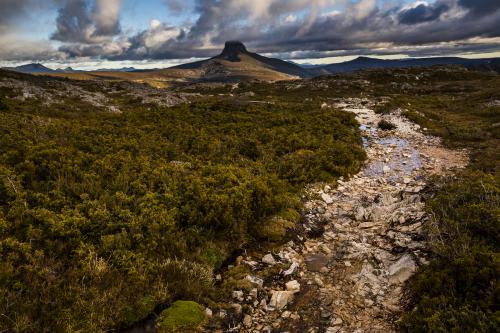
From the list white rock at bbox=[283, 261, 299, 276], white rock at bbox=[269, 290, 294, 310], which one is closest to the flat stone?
white rock at bbox=[283, 261, 299, 276]

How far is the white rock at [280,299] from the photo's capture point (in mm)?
5754

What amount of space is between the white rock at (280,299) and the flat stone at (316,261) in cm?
107

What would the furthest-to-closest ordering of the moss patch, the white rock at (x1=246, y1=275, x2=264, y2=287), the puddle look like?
the puddle < the white rock at (x1=246, y1=275, x2=264, y2=287) < the moss patch

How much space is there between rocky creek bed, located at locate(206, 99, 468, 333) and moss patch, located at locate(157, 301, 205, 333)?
0.94ft

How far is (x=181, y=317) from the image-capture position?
17.0 feet

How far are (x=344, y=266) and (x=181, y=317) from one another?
11.8ft

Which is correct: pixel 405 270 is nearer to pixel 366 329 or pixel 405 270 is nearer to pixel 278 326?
pixel 366 329

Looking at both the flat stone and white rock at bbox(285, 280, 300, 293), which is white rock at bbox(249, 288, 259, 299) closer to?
white rock at bbox(285, 280, 300, 293)

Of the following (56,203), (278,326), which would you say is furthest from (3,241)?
(278,326)

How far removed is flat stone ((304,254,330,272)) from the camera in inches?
272

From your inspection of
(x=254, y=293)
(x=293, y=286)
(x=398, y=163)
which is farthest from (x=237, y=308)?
(x=398, y=163)

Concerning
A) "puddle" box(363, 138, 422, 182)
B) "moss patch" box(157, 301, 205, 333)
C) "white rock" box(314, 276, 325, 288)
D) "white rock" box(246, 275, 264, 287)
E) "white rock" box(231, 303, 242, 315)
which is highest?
"moss patch" box(157, 301, 205, 333)

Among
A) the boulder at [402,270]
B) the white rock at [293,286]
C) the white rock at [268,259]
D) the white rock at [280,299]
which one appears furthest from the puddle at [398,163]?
the white rock at [280,299]

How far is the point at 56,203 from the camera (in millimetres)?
7363
